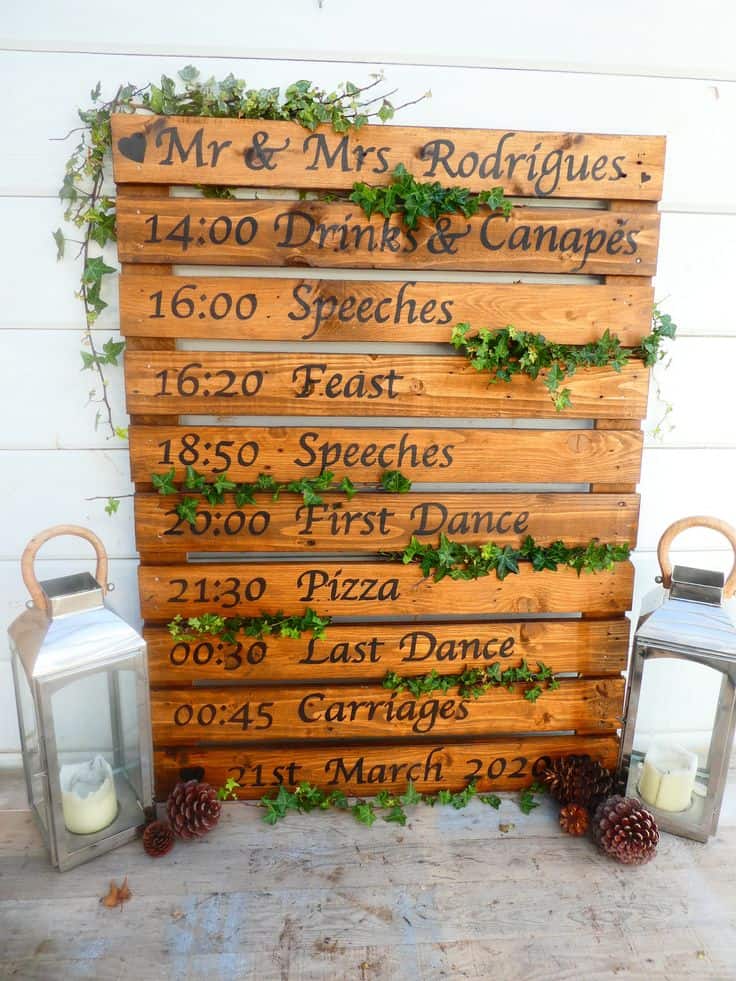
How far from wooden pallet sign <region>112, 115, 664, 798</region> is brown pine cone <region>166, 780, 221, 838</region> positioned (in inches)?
5.0

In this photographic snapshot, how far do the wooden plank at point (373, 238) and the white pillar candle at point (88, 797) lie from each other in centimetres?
108

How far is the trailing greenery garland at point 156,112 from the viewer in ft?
4.44

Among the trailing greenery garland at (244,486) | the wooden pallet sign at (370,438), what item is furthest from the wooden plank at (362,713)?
the trailing greenery garland at (244,486)

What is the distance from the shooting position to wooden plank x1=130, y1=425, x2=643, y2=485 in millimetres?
1470

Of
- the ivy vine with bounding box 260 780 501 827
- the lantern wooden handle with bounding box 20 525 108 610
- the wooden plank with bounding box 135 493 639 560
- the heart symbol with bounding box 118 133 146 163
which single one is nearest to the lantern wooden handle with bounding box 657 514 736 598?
the wooden plank with bounding box 135 493 639 560

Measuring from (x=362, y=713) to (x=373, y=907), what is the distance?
40 cm

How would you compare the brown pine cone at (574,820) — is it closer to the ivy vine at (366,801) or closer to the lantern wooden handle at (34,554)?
the ivy vine at (366,801)

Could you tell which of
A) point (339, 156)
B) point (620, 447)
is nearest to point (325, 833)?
point (620, 447)

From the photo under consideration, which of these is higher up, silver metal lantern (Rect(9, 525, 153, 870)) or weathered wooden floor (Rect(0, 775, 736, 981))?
silver metal lantern (Rect(9, 525, 153, 870))

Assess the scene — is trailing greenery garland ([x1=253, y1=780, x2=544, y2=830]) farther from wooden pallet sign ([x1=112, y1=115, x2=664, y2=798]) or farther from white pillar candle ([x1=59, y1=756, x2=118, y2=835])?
white pillar candle ([x1=59, y1=756, x2=118, y2=835])

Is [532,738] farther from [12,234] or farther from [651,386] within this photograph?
[12,234]

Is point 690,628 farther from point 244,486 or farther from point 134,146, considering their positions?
point 134,146

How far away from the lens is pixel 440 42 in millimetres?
1410

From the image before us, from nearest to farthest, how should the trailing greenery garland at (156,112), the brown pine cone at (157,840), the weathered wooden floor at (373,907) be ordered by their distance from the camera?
the weathered wooden floor at (373,907), the trailing greenery garland at (156,112), the brown pine cone at (157,840)
